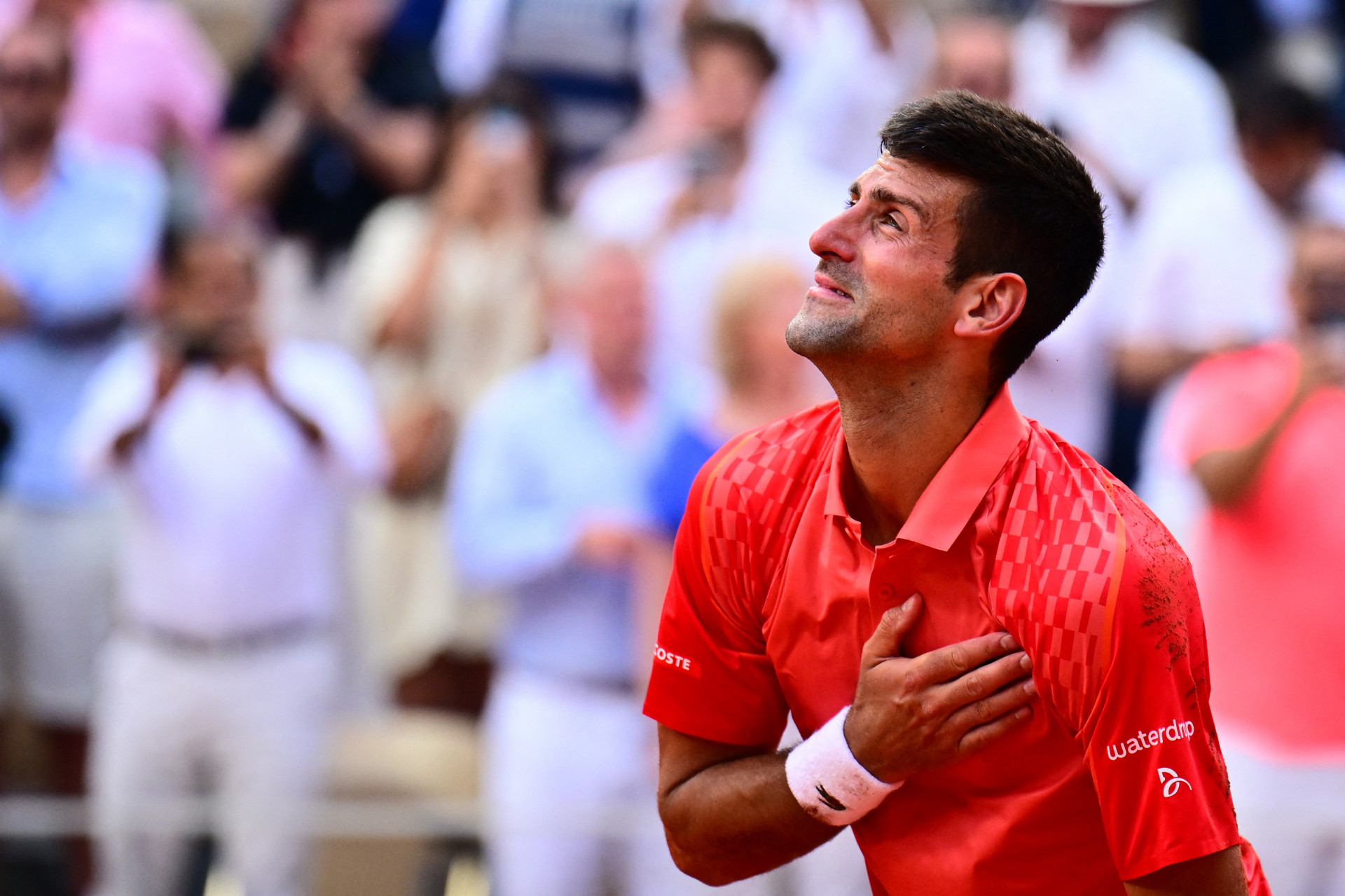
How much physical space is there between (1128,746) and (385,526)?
12.3ft

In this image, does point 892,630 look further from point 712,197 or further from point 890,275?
point 712,197

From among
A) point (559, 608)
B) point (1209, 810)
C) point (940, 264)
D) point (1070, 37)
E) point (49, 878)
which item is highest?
point (1070, 37)

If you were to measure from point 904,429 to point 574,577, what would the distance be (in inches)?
104

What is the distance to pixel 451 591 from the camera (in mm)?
5344

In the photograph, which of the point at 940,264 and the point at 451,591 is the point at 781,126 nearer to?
the point at 451,591

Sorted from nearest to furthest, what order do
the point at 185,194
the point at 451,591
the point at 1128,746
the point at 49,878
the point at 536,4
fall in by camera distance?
the point at 1128,746 → the point at 49,878 → the point at 451,591 → the point at 185,194 → the point at 536,4

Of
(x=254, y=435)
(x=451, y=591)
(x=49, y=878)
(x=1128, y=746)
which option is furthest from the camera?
(x=451, y=591)

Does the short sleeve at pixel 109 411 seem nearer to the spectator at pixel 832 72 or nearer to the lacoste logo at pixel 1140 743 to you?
the spectator at pixel 832 72

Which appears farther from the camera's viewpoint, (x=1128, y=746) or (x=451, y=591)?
(x=451, y=591)

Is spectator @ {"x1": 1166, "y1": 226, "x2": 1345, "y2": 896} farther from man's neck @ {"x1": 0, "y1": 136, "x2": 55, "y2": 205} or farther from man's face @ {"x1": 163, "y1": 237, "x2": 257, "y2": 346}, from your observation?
man's neck @ {"x1": 0, "y1": 136, "x2": 55, "y2": 205}

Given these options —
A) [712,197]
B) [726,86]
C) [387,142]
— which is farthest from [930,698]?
[387,142]

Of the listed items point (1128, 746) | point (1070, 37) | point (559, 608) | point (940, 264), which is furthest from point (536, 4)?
point (1128, 746)

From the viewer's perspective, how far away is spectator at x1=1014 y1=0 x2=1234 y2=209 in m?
5.83

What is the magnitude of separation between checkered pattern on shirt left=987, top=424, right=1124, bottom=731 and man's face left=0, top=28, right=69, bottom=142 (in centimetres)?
420
